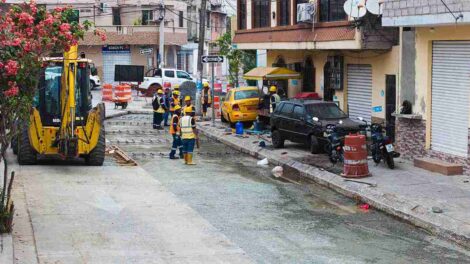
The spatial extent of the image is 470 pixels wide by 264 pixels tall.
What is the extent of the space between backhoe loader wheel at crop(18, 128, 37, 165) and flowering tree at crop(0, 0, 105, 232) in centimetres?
710

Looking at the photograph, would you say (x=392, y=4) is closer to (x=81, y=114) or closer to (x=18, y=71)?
(x=81, y=114)

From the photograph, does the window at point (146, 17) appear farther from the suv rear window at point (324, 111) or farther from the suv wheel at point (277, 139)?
the suv rear window at point (324, 111)

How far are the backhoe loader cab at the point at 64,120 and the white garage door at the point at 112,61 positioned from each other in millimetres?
43111

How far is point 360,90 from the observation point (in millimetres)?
25031

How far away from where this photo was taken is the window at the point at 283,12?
2908 cm

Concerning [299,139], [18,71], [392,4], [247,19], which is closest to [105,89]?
[247,19]

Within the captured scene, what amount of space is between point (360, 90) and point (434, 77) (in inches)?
263

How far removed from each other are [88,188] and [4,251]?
19.0 ft

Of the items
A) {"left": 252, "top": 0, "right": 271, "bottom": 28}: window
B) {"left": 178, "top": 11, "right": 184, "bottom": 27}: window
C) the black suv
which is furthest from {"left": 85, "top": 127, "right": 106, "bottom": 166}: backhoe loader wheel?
{"left": 178, "top": 11, "right": 184, "bottom": 27}: window

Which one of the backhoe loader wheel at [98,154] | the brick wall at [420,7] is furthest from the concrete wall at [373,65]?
the backhoe loader wheel at [98,154]

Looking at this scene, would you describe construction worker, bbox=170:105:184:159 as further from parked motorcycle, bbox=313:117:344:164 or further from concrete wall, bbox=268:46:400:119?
concrete wall, bbox=268:46:400:119

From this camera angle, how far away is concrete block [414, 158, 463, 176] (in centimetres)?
1669

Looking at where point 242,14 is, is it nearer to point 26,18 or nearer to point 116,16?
point 26,18

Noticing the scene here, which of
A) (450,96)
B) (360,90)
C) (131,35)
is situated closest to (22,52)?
(450,96)
